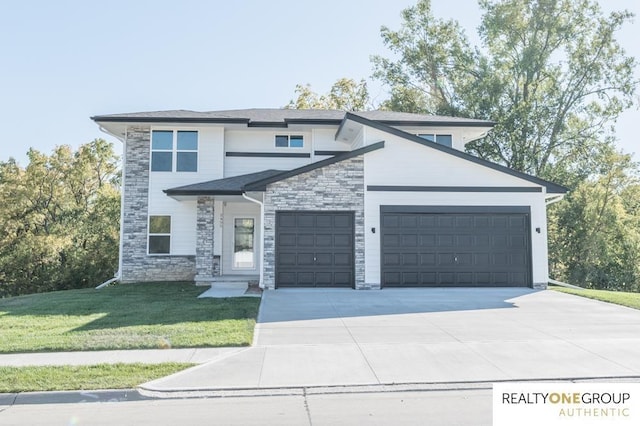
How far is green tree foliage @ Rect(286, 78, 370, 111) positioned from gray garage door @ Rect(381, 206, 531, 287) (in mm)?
21113

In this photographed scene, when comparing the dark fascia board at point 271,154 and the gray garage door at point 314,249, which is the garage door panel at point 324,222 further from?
the dark fascia board at point 271,154

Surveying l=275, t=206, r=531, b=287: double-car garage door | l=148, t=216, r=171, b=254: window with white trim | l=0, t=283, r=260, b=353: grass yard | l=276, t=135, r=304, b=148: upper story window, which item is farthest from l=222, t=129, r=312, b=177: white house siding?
l=0, t=283, r=260, b=353: grass yard

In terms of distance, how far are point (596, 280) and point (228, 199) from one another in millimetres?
21878

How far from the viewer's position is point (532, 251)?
1455cm

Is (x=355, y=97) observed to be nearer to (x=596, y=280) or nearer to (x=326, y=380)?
(x=596, y=280)

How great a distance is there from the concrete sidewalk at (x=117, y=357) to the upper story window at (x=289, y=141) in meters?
12.0

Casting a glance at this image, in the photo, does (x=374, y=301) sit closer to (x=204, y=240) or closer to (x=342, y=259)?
(x=342, y=259)

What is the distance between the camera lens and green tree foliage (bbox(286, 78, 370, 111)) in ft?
112

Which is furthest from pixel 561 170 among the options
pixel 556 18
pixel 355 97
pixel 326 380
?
pixel 326 380

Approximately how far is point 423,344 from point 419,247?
24.1 ft

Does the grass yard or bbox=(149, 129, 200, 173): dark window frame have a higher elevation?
bbox=(149, 129, 200, 173): dark window frame

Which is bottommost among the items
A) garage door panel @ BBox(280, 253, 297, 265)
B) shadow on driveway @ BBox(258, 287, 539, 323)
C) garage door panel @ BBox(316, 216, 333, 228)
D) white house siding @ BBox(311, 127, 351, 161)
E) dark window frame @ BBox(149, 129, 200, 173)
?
shadow on driveway @ BBox(258, 287, 539, 323)

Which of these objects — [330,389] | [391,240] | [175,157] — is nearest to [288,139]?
[175,157]

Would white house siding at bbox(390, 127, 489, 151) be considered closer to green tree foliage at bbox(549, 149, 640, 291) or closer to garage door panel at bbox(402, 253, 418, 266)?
garage door panel at bbox(402, 253, 418, 266)
